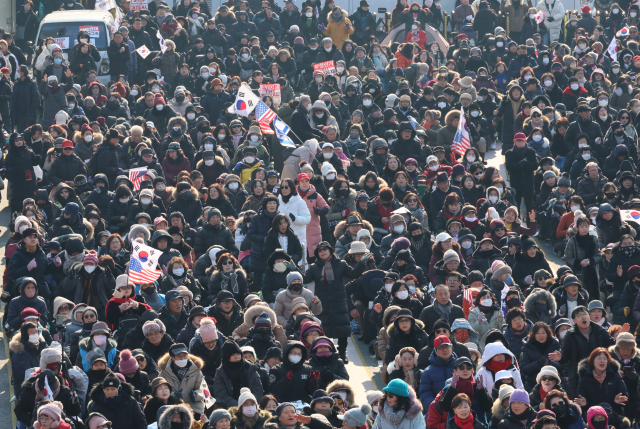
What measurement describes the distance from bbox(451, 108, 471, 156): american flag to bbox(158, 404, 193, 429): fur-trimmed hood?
38.3 ft

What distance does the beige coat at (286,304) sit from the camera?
15.0 m

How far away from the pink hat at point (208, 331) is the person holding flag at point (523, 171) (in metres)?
9.45

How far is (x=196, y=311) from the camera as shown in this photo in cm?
1386

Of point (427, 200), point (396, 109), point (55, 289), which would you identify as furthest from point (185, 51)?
point (55, 289)

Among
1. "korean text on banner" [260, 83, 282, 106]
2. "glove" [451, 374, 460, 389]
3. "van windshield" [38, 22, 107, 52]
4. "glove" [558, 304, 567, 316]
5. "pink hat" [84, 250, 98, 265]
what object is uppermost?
"van windshield" [38, 22, 107, 52]

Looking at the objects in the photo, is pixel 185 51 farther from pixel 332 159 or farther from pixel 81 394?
pixel 81 394

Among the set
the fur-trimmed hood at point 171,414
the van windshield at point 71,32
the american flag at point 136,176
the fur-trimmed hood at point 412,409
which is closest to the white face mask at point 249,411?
the fur-trimmed hood at point 171,414

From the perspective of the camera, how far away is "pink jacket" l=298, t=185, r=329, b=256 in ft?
60.2

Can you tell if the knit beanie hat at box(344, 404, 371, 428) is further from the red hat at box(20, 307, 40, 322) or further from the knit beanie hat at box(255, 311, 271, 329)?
the red hat at box(20, 307, 40, 322)

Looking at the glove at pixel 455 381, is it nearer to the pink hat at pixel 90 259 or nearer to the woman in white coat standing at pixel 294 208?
the pink hat at pixel 90 259

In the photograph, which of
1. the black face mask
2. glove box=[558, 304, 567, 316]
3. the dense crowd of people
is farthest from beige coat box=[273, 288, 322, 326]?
the black face mask

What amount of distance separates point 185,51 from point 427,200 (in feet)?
37.7

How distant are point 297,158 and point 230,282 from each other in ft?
18.2

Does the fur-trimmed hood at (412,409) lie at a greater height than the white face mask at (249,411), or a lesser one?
greater
